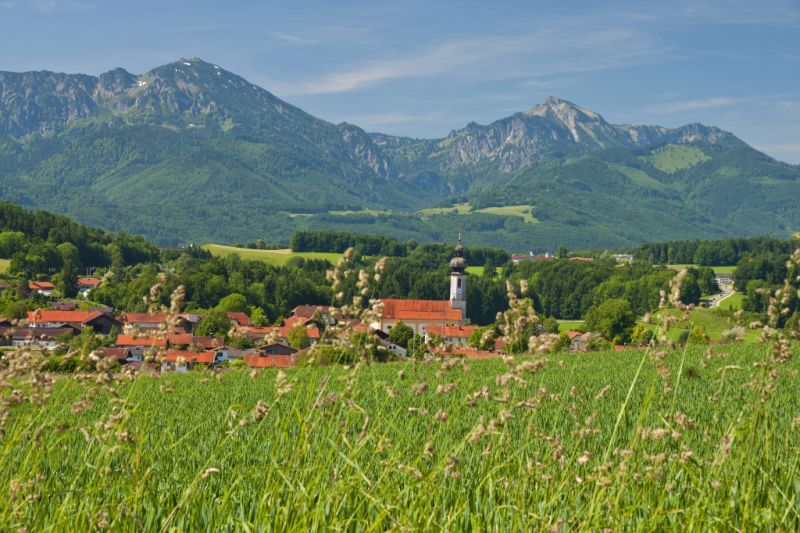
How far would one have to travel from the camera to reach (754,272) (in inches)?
3620

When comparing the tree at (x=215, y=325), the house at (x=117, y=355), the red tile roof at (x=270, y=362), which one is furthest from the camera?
the red tile roof at (x=270, y=362)

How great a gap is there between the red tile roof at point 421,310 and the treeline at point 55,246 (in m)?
59.2

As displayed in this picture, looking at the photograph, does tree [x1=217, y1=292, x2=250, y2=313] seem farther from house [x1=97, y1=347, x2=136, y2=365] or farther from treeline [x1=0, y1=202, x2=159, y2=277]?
house [x1=97, y1=347, x2=136, y2=365]

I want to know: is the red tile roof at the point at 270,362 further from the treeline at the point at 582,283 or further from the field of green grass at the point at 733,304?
the treeline at the point at 582,283

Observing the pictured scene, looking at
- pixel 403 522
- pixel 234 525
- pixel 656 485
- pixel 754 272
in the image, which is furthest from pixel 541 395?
pixel 754 272

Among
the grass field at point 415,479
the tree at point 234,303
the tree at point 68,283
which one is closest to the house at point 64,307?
the grass field at point 415,479

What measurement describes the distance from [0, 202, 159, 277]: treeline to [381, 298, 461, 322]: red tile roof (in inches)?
2331

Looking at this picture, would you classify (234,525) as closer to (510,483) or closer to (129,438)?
(129,438)

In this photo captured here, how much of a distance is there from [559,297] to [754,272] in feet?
208

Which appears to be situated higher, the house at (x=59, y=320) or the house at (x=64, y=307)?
the house at (x=59, y=320)

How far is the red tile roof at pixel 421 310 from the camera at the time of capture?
301ft

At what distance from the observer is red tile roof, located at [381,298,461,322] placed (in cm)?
9188

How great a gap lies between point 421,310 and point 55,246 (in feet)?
272

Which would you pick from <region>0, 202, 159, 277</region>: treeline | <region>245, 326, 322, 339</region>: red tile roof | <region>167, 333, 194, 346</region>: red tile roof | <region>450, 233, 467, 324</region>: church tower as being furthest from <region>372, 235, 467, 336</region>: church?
<region>245, 326, 322, 339</region>: red tile roof
